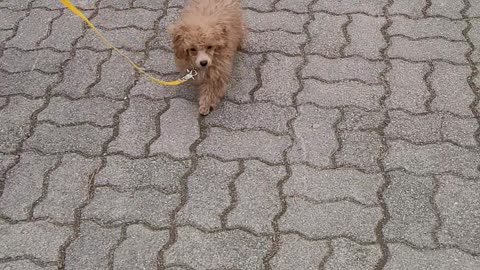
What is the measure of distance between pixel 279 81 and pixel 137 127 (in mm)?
837

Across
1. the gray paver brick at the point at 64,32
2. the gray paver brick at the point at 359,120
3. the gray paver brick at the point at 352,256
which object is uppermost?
the gray paver brick at the point at 359,120

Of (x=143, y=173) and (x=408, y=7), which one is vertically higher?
(x=408, y=7)

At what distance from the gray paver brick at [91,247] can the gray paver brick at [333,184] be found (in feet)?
2.69

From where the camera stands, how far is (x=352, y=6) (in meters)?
4.20

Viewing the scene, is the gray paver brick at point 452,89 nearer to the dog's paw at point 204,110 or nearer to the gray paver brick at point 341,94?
the gray paver brick at point 341,94

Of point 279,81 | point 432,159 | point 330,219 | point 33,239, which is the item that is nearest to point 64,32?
point 279,81

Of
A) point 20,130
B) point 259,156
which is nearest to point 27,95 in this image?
point 20,130

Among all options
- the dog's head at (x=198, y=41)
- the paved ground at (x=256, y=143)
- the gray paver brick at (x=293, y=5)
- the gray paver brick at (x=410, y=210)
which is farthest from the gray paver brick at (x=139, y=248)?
the gray paver brick at (x=293, y=5)

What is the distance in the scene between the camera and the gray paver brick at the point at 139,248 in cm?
272

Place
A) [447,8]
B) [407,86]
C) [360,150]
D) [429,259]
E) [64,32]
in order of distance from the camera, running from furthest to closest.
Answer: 1. [447,8]
2. [64,32]
3. [407,86]
4. [360,150]
5. [429,259]

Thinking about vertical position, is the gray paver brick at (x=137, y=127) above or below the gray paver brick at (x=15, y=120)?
above

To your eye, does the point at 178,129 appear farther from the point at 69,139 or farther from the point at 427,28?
the point at 427,28

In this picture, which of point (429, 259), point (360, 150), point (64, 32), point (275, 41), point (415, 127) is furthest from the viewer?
point (64, 32)

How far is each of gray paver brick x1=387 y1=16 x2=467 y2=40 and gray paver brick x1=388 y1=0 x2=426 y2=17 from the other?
6 centimetres
